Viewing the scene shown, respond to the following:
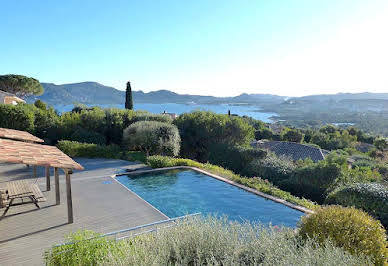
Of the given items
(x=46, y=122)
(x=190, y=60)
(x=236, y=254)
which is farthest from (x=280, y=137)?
(x=236, y=254)

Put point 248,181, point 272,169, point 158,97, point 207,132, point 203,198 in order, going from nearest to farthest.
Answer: point 203,198
point 248,181
point 272,169
point 207,132
point 158,97

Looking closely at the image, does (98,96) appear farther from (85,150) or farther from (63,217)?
(63,217)

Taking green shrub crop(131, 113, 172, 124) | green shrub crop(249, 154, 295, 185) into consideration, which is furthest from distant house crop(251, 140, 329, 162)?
green shrub crop(249, 154, 295, 185)

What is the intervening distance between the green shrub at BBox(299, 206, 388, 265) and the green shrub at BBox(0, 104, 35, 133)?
17836 millimetres

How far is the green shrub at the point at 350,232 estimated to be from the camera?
434 cm

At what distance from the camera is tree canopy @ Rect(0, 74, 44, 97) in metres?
35.3

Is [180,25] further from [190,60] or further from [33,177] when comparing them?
[33,177]

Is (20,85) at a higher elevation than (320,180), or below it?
higher

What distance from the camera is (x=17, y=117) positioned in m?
16.6

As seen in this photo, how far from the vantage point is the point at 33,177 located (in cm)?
1009

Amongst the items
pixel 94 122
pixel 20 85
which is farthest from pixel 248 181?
pixel 20 85

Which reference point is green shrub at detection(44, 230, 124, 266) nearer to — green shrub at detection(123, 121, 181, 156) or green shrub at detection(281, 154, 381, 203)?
green shrub at detection(281, 154, 381, 203)

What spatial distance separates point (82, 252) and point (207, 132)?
1508cm

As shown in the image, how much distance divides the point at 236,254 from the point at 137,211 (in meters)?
4.06
